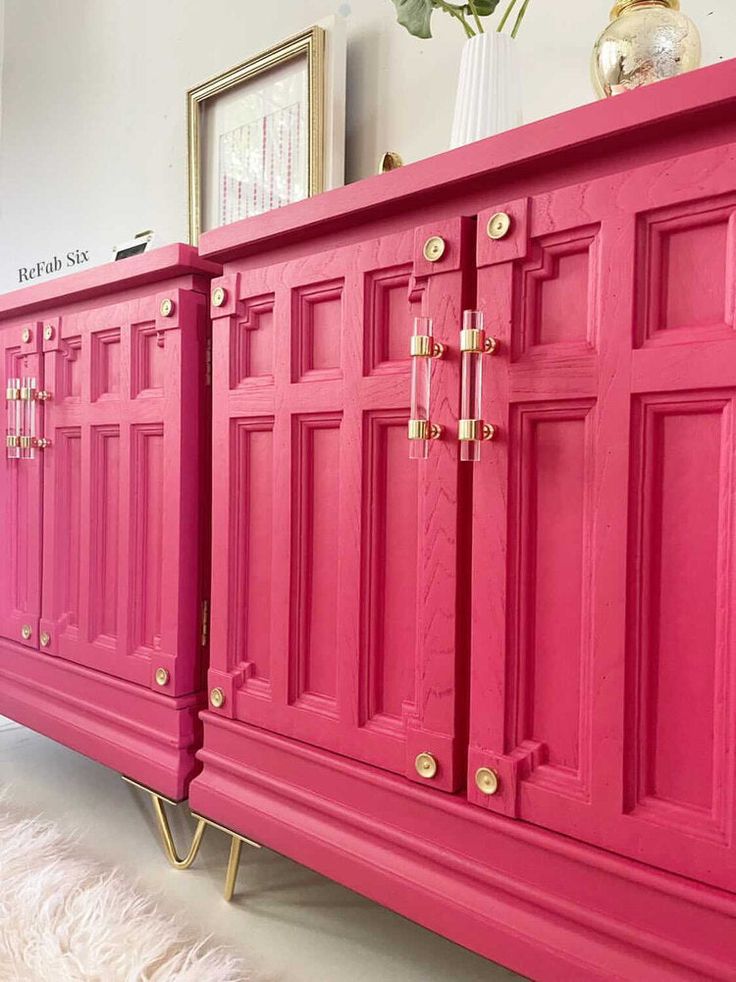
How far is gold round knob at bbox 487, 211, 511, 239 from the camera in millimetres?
791

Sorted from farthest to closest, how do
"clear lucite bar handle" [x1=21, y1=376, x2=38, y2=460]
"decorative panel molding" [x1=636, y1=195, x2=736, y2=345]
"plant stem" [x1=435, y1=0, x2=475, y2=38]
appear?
"clear lucite bar handle" [x1=21, y1=376, x2=38, y2=460] < "plant stem" [x1=435, y1=0, x2=475, y2=38] < "decorative panel molding" [x1=636, y1=195, x2=736, y2=345]

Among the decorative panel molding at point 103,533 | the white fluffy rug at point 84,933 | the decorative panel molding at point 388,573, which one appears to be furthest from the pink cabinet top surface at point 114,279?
the white fluffy rug at point 84,933

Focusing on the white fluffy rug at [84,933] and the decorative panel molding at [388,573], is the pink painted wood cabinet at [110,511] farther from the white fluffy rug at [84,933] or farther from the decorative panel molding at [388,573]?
the decorative panel molding at [388,573]

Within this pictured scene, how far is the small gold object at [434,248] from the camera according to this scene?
2.78 ft

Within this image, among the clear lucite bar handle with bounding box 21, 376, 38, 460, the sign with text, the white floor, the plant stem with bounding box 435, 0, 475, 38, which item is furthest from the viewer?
the sign with text

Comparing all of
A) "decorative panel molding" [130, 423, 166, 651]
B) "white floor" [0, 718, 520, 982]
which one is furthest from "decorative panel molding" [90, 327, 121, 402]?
"white floor" [0, 718, 520, 982]

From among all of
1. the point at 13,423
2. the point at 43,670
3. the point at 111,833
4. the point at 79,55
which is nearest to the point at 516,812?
the point at 111,833

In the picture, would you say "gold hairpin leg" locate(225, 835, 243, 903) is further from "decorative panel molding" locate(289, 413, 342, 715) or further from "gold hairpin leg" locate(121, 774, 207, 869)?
"decorative panel molding" locate(289, 413, 342, 715)

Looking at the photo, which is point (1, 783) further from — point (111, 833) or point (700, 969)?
point (700, 969)

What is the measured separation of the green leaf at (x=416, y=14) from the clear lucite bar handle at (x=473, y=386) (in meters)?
0.66

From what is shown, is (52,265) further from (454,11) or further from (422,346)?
(422,346)

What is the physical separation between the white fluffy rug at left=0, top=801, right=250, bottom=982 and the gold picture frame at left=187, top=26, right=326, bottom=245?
4.22 feet

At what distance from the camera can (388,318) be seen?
36.6 inches

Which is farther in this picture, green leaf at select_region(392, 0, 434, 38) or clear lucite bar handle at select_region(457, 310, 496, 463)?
green leaf at select_region(392, 0, 434, 38)
